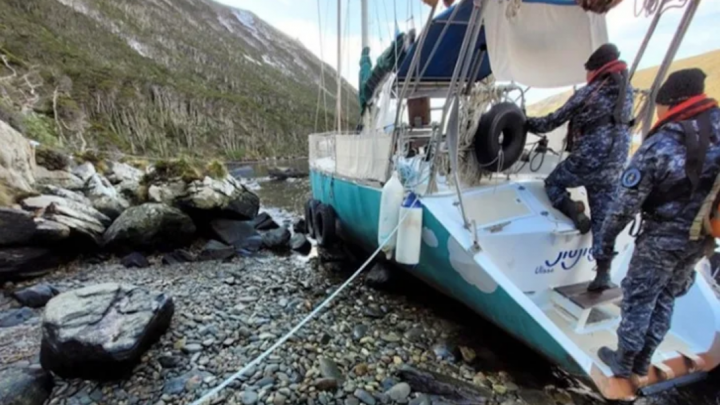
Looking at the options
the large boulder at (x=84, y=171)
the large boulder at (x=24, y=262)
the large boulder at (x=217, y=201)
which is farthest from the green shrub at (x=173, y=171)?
the large boulder at (x=24, y=262)

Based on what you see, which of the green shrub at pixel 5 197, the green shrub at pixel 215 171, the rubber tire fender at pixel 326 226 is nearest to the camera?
the green shrub at pixel 5 197

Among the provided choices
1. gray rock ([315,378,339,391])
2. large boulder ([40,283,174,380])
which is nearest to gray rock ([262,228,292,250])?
large boulder ([40,283,174,380])

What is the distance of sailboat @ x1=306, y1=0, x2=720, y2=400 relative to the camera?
349cm

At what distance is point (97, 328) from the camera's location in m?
3.61

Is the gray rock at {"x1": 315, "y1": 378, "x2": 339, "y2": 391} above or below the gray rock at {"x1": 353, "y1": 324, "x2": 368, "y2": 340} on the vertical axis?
above

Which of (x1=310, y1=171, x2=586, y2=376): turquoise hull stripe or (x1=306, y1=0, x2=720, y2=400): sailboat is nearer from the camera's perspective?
(x1=310, y1=171, x2=586, y2=376): turquoise hull stripe

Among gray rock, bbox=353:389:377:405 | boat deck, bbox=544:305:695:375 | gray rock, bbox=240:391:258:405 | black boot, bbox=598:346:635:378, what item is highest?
black boot, bbox=598:346:635:378

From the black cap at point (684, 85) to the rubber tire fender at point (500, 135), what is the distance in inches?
72.4

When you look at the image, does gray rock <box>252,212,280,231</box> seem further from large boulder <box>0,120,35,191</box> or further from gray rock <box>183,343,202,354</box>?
gray rock <box>183,343,202,354</box>

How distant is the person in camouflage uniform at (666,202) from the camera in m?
2.52

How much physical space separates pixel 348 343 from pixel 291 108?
253ft

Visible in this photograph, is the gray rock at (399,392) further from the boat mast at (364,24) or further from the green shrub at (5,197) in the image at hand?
the boat mast at (364,24)

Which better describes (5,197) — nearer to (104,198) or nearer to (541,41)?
(104,198)

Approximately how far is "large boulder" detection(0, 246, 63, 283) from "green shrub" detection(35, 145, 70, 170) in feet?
14.3
